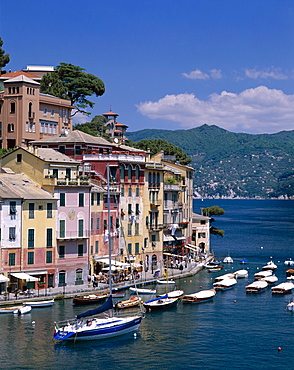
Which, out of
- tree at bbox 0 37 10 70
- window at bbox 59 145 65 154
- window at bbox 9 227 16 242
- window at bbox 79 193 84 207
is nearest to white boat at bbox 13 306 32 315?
window at bbox 9 227 16 242

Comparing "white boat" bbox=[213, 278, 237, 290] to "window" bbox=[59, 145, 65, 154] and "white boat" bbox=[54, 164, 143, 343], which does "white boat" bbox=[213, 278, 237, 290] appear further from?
"window" bbox=[59, 145, 65, 154]

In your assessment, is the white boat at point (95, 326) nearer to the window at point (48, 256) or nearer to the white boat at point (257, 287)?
the window at point (48, 256)

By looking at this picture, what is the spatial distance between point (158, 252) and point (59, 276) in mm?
26250

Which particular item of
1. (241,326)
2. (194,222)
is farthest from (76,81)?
(241,326)

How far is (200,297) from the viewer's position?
80188 millimetres

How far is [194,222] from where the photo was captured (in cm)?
12675

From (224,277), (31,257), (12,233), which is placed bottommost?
(224,277)

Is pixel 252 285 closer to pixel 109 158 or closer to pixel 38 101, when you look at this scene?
pixel 109 158

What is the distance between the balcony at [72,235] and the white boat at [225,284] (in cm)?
1960

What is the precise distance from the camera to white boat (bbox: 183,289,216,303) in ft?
261

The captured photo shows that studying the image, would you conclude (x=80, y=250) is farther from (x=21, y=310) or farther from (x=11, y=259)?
(x=21, y=310)

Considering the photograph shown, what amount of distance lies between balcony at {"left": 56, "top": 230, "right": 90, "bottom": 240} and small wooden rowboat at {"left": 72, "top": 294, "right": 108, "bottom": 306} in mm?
8815

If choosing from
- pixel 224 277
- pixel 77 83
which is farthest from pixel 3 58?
pixel 224 277

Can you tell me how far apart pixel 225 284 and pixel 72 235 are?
23207 millimetres
